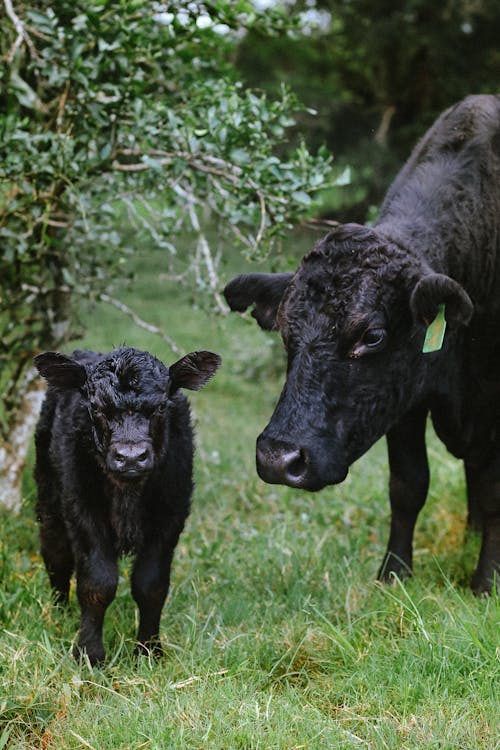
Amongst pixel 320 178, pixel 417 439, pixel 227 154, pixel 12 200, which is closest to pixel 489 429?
pixel 417 439

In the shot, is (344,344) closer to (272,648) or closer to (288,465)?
(288,465)

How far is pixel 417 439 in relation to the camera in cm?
480

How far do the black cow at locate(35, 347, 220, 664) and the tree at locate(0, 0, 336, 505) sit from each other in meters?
Answer: 1.21

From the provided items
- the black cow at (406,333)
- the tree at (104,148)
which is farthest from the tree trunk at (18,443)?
the black cow at (406,333)

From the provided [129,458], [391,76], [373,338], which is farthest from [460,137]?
[391,76]

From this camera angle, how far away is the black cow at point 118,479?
11.3 feet

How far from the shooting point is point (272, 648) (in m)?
3.71

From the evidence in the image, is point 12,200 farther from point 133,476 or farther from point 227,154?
point 133,476

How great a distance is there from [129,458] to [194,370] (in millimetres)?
562

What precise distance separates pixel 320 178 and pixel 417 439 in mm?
1478

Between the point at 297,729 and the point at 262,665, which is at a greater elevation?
the point at 297,729

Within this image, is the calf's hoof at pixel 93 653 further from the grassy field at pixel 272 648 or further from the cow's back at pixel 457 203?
the cow's back at pixel 457 203

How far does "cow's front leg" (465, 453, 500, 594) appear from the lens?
178 inches

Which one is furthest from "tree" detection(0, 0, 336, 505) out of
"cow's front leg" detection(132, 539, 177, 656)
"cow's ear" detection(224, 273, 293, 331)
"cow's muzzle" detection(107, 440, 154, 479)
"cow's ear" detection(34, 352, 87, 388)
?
"cow's front leg" detection(132, 539, 177, 656)
